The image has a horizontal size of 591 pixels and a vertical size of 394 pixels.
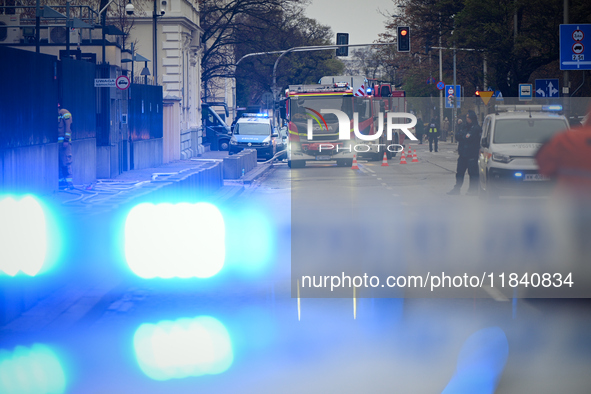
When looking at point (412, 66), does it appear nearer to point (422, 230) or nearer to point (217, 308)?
point (422, 230)

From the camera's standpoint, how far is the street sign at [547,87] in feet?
105

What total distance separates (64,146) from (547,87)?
17.9 m

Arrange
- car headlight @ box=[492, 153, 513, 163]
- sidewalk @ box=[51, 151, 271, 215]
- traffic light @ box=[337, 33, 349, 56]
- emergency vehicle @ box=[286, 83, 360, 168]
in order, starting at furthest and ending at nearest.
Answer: traffic light @ box=[337, 33, 349, 56], emergency vehicle @ box=[286, 83, 360, 168], car headlight @ box=[492, 153, 513, 163], sidewalk @ box=[51, 151, 271, 215]

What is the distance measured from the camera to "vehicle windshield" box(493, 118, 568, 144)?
18.3m

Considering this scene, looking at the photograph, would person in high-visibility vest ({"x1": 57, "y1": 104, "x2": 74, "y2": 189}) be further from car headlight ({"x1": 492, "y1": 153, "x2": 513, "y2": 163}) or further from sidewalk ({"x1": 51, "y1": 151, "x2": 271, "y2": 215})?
car headlight ({"x1": 492, "y1": 153, "x2": 513, "y2": 163})

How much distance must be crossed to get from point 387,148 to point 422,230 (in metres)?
32.7

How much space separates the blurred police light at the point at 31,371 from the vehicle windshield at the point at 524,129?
13.4 metres

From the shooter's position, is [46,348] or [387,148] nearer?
[46,348]

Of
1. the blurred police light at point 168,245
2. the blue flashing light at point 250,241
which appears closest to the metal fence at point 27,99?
the blue flashing light at point 250,241

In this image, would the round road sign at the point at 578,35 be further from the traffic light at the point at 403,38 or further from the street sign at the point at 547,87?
the traffic light at the point at 403,38

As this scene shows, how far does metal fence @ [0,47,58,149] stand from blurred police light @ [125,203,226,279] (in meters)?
6.48

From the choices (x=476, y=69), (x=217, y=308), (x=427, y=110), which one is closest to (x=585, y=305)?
(x=217, y=308)

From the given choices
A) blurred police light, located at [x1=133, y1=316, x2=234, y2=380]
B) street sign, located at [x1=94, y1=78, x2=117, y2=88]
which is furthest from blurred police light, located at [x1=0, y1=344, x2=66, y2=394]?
street sign, located at [x1=94, y1=78, x2=117, y2=88]

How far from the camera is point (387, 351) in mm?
6312
